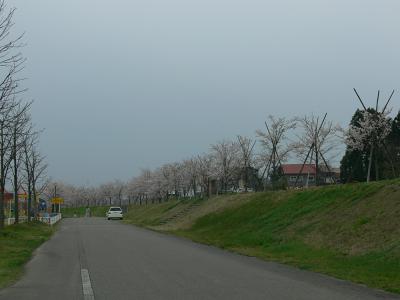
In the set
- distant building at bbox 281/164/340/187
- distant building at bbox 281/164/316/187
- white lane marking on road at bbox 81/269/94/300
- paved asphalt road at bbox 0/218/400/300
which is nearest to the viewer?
white lane marking on road at bbox 81/269/94/300

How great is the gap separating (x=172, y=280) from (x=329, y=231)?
9.84 m

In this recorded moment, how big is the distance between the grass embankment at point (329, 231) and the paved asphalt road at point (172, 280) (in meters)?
1.08

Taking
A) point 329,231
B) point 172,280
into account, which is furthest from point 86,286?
point 329,231

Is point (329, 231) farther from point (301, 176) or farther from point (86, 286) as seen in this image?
point (301, 176)

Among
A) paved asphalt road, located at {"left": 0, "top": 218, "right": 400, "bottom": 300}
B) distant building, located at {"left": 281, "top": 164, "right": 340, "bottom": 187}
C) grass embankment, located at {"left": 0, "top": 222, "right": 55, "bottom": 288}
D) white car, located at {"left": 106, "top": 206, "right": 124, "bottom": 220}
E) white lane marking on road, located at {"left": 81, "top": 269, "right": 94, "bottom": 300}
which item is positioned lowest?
paved asphalt road, located at {"left": 0, "top": 218, "right": 400, "bottom": 300}

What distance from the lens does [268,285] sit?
37.0ft

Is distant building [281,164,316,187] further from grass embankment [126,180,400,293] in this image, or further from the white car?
the white car

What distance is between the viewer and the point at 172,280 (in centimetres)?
1216

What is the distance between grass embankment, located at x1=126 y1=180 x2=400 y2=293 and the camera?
14.3 metres

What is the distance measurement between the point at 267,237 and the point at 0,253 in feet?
36.3

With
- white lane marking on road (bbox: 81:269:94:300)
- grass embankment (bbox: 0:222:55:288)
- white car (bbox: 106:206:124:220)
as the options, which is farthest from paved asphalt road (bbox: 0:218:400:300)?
white car (bbox: 106:206:124:220)

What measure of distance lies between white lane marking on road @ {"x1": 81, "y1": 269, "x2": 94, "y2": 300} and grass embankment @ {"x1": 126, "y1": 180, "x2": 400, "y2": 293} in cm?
569

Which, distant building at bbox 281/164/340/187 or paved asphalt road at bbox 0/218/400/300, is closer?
paved asphalt road at bbox 0/218/400/300

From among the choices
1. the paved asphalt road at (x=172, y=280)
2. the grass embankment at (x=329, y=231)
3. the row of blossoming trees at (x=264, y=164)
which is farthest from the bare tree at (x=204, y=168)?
the paved asphalt road at (x=172, y=280)
